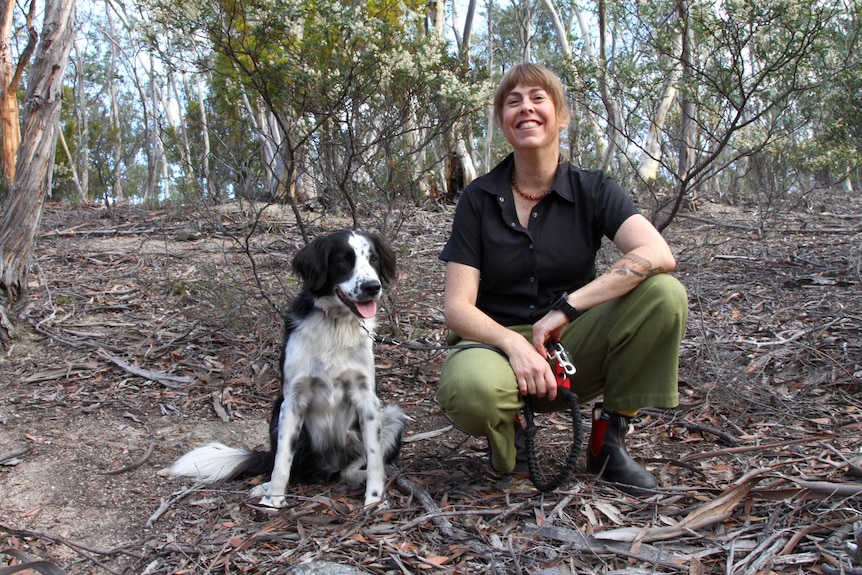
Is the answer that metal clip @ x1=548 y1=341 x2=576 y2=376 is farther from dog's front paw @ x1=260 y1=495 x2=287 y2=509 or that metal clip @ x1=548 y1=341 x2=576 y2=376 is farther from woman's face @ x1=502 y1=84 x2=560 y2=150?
dog's front paw @ x1=260 y1=495 x2=287 y2=509

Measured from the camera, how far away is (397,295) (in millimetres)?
5176

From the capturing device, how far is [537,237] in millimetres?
2895

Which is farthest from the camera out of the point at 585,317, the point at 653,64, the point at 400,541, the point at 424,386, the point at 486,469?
the point at 653,64

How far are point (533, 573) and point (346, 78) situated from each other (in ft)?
11.3

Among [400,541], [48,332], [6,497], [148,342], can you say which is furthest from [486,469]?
[48,332]

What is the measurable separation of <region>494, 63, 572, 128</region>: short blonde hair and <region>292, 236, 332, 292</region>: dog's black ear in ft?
3.34

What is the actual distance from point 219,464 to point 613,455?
5.94 ft

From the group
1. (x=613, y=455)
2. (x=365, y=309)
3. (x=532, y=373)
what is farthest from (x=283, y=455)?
(x=613, y=455)

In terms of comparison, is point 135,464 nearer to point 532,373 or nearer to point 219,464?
point 219,464

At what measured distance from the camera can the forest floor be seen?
2.29 metres

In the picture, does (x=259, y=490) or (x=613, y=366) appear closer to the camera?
(x=613, y=366)

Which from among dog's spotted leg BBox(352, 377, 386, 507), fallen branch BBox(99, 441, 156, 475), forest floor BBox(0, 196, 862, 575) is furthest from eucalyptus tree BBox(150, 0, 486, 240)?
fallen branch BBox(99, 441, 156, 475)

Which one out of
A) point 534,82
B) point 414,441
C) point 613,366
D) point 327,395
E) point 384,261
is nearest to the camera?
point 613,366

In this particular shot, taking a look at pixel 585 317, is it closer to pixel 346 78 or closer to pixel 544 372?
pixel 544 372
